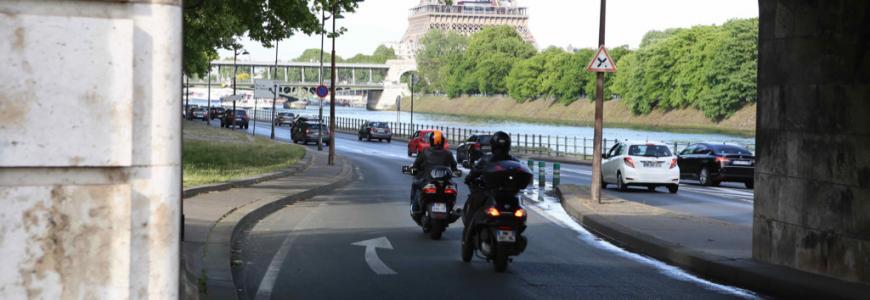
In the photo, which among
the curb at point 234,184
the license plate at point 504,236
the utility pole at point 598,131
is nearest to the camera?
the license plate at point 504,236

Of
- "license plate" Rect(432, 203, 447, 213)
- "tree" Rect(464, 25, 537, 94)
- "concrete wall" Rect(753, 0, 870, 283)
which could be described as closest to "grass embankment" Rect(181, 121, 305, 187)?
"license plate" Rect(432, 203, 447, 213)

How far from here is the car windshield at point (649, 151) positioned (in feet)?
95.8

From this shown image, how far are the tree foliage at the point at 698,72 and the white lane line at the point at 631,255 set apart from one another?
75.1 m

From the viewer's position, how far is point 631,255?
44.1 ft

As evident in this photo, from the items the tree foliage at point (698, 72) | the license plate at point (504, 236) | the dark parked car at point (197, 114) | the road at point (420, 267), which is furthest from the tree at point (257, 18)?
the dark parked car at point (197, 114)

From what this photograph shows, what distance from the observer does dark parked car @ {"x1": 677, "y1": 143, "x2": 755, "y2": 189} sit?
33.1 meters

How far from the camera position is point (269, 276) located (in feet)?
35.3

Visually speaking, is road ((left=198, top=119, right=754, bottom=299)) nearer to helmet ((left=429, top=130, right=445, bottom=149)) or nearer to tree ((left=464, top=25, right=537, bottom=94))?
helmet ((left=429, top=130, right=445, bottom=149))

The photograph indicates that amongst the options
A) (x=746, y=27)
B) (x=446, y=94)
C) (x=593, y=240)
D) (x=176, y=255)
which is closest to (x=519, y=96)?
(x=446, y=94)

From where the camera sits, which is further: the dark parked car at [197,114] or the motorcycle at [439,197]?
the dark parked car at [197,114]

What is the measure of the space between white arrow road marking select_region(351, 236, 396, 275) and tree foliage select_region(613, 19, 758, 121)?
81.3 meters

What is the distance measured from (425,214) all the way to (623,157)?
49.9ft

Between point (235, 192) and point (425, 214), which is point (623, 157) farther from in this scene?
point (425, 214)

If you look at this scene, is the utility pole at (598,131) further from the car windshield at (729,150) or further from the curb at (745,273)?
the car windshield at (729,150)
